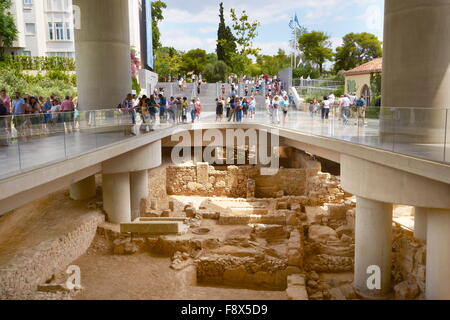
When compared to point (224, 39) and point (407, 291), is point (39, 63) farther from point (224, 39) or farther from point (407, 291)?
point (407, 291)

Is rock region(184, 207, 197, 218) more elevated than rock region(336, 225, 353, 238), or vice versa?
rock region(184, 207, 197, 218)

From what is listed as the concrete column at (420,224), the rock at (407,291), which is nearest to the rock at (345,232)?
the concrete column at (420,224)

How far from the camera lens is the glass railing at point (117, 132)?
8.57 m

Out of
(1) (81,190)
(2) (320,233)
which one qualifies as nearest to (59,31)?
(1) (81,190)

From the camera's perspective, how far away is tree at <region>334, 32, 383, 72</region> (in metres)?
57.0

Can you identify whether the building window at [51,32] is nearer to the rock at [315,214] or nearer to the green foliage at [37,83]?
the green foliage at [37,83]

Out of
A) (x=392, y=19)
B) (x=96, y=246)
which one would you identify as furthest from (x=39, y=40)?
(x=392, y=19)

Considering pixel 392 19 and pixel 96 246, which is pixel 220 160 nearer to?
pixel 96 246

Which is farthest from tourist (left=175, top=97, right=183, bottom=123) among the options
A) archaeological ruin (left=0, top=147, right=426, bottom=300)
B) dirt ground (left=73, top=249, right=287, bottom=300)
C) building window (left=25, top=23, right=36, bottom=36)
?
building window (left=25, top=23, right=36, bottom=36)

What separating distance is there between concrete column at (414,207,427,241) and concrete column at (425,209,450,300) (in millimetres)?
3229

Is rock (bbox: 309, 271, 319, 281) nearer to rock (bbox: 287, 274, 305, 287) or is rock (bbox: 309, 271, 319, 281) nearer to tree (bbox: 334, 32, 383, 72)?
rock (bbox: 287, 274, 305, 287)

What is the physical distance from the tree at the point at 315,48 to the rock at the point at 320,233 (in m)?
47.7
